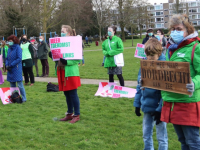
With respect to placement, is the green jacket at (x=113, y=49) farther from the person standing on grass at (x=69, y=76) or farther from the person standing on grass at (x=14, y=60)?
the person standing on grass at (x=14, y=60)

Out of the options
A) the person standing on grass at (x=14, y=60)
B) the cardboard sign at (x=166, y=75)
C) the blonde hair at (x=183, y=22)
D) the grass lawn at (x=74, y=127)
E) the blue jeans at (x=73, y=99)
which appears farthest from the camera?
the person standing on grass at (x=14, y=60)

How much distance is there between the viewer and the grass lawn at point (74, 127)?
476 centimetres

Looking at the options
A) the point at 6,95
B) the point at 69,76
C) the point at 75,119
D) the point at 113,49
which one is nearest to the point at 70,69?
the point at 69,76

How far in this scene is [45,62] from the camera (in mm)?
13141

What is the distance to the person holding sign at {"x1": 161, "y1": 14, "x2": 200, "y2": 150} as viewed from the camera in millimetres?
3018

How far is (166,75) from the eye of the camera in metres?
3.11

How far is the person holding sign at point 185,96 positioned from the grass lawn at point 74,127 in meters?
1.47

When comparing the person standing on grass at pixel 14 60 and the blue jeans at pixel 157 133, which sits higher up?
the person standing on grass at pixel 14 60

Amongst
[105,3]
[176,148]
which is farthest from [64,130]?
[105,3]

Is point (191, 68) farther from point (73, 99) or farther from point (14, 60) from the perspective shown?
point (14, 60)

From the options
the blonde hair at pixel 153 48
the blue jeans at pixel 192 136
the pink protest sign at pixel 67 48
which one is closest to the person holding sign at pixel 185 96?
the blue jeans at pixel 192 136

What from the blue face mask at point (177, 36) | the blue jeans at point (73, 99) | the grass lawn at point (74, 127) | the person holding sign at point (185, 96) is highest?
the blue face mask at point (177, 36)

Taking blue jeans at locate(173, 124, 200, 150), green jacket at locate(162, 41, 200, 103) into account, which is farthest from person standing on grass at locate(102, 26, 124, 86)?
blue jeans at locate(173, 124, 200, 150)

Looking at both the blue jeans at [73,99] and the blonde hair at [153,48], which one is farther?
the blue jeans at [73,99]
